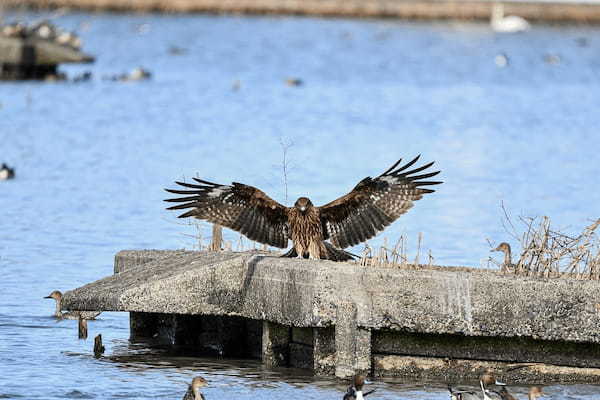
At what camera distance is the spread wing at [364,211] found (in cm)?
1177

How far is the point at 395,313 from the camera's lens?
10742mm

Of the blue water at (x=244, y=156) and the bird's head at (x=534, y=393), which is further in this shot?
the blue water at (x=244, y=156)

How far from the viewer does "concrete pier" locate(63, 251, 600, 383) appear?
1065 centimetres

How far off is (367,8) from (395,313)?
254 ft

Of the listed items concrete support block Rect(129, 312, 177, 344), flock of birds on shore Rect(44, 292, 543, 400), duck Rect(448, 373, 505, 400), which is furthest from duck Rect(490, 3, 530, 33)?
duck Rect(448, 373, 505, 400)

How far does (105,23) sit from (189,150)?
50.7m

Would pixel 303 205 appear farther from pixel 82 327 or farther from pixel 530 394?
pixel 82 327

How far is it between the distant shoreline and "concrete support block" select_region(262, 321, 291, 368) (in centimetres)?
7351

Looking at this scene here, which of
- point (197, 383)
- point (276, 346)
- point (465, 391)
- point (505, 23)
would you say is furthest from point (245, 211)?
point (505, 23)

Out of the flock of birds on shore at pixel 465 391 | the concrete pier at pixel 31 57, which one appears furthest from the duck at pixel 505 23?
the flock of birds on shore at pixel 465 391

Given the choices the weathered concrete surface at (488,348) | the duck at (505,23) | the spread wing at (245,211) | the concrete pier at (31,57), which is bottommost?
the weathered concrete surface at (488,348)

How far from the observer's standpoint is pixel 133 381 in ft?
36.6

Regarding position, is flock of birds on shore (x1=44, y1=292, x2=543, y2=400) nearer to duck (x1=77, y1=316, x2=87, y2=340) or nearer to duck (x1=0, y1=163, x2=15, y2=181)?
duck (x1=77, y1=316, x2=87, y2=340)

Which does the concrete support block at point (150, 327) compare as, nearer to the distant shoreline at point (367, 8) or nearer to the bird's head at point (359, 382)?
the bird's head at point (359, 382)
